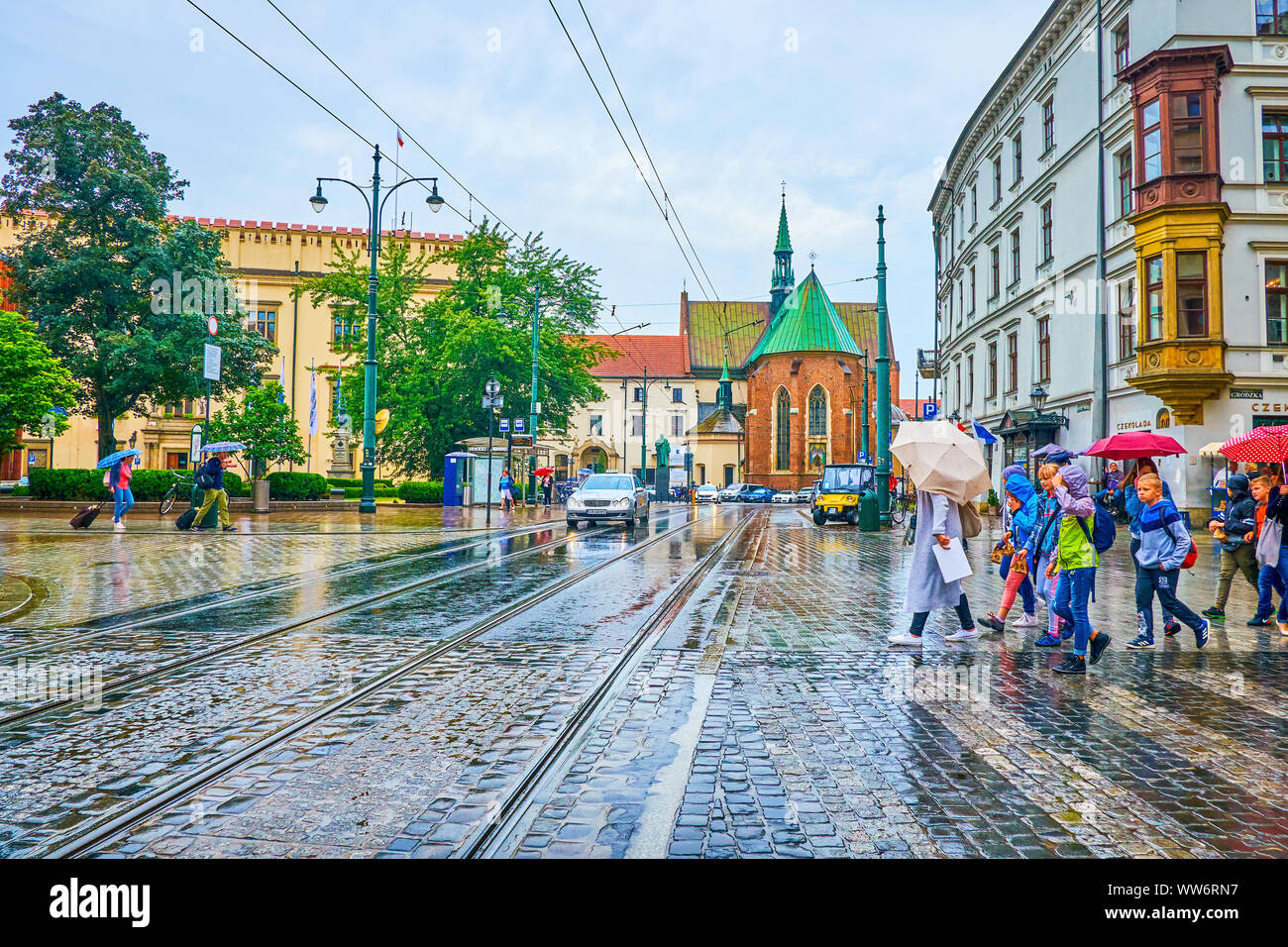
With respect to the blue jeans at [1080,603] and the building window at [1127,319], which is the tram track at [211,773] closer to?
the blue jeans at [1080,603]

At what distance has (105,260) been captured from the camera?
35344 millimetres

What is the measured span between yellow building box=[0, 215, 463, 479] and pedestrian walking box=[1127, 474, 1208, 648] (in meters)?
50.8

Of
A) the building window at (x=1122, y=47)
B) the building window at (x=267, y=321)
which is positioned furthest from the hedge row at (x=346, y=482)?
the building window at (x=1122, y=47)

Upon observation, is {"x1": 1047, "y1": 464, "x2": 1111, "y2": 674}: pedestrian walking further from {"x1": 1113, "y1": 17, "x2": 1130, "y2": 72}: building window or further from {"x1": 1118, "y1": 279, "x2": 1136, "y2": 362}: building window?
{"x1": 1113, "y1": 17, "x2": 1130, "y2": 72}: building window

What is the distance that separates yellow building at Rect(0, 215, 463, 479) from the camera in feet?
179

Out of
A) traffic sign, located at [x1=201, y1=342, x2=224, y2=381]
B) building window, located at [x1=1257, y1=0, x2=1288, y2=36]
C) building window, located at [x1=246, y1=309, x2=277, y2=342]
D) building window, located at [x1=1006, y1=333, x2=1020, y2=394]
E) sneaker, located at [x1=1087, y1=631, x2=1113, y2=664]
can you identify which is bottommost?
sneaker, located at [x1=1087, y1=631, x2=1113, y2=664]

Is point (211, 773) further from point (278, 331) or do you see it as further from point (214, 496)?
point (278, 331)

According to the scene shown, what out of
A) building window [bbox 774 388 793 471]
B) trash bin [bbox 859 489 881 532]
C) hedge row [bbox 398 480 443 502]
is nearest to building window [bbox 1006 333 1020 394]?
trash bin [bbox 859 489 881 532]

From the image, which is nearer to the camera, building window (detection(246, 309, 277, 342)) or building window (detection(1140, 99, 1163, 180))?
building window (detection(1140, 99, 1163, 180))

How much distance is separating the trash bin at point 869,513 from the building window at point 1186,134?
11088 mm

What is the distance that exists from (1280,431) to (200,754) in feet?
35.8

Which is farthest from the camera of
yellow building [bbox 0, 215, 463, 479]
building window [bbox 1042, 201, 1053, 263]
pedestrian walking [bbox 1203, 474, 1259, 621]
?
yellow building [bbox 0, 215, 463, 479]
